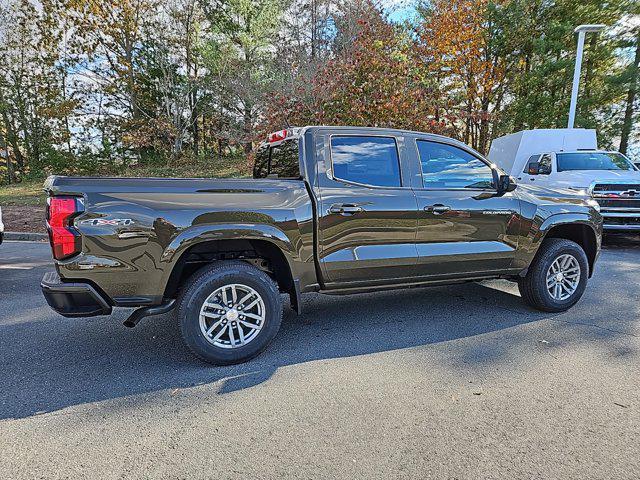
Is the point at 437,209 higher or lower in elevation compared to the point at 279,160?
lower

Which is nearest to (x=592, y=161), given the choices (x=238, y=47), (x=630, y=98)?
(x=630, y=98)

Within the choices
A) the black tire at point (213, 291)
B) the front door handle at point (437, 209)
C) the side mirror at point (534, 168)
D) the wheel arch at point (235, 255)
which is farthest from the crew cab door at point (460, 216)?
the side mirror at point (534, 168)

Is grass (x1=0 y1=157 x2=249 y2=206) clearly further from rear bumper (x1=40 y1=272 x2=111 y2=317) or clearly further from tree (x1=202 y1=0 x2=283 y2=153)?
rear bumper (x1=40 y1=272 x2=111 y2=317)

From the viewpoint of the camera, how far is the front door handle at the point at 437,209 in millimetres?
3693

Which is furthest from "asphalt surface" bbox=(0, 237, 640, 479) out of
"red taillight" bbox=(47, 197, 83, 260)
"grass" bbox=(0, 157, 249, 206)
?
"grass" bbox=(0, 157, 249, 206)

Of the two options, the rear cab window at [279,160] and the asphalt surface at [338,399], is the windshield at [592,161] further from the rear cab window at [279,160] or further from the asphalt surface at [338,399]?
the rear cab window at [279,160]

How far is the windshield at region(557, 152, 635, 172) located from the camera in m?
9.38

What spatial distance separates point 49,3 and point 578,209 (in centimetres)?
2334

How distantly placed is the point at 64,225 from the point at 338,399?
2.20 metres

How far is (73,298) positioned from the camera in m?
2.75

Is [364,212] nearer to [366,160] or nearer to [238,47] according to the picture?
[366,160]

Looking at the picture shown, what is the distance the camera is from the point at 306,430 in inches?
93.4

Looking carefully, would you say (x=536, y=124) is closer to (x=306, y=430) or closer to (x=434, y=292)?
(x=434, y=292)

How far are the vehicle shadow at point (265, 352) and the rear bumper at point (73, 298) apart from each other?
1.83ft
